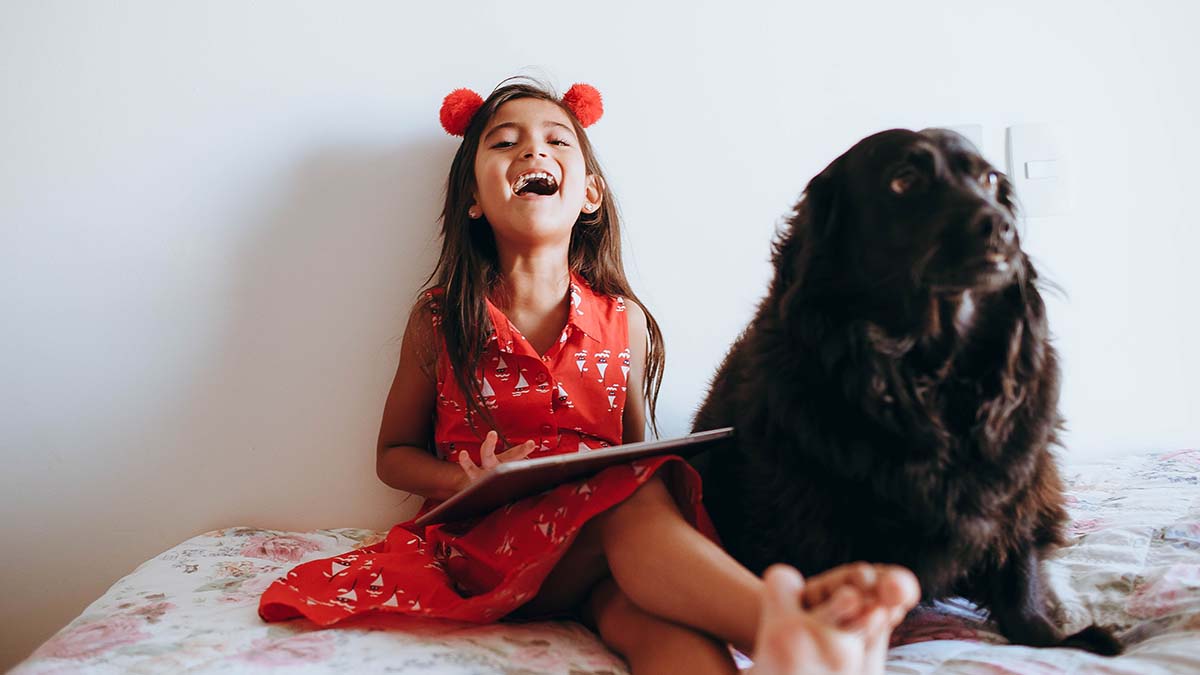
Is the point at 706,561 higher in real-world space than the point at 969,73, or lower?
lower

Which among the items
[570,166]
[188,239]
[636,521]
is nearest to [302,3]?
[188,239]

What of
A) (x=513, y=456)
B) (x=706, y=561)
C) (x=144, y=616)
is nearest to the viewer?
(x=706, y=561)

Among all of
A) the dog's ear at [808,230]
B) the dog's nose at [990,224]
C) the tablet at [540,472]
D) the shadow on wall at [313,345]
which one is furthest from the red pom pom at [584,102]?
the dog's nose at [990,224]

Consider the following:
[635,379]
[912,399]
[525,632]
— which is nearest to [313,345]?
[635,379]

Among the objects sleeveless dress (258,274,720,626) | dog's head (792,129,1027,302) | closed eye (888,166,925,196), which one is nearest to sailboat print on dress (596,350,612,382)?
sleeveless dress (258,274,720,626)

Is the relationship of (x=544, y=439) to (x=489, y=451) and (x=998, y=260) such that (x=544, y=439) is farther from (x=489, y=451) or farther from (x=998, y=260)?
(x=998, y=260)

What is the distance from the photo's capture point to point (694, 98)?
1.63 metres

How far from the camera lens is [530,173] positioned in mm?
1391

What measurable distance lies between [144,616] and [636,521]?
662mm

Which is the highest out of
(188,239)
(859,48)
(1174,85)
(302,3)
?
(302,3)

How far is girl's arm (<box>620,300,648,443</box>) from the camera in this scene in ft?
4.99

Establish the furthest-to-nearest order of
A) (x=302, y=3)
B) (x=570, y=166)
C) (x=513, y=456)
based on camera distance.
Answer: (x=302, y=3) → (x=570, y=166) → (x=513, y=456)

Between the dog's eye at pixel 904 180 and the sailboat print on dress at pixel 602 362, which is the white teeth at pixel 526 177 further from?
the dog's eye at pixel 904 180

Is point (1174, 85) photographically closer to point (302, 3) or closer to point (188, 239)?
point (302, 3)
